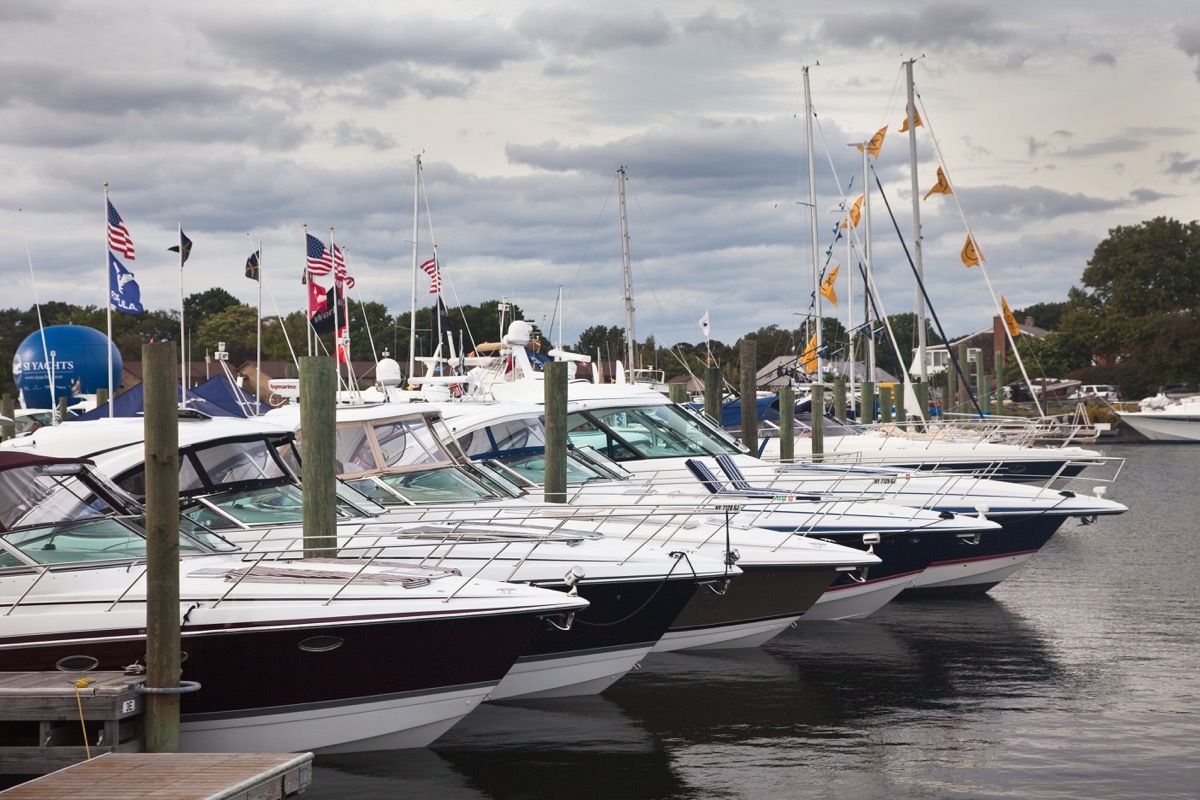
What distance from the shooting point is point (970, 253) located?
117 feet

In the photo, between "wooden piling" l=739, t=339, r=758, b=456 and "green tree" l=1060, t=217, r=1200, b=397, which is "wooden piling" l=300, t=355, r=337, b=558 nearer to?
"wooden piling" l=739, t=339, r=758, b=456

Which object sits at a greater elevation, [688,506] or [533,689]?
[688,506]

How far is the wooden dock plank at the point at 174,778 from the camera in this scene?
742cm

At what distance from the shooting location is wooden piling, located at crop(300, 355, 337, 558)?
11625mm

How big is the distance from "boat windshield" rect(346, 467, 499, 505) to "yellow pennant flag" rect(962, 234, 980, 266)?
23474 mm

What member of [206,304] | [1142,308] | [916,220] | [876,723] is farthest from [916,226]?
[206,304]

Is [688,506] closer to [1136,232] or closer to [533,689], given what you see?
[533,689]

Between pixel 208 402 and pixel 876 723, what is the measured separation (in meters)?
10.5

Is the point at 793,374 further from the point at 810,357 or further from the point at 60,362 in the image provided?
the point at 60,362

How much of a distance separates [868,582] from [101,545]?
9.29 meters

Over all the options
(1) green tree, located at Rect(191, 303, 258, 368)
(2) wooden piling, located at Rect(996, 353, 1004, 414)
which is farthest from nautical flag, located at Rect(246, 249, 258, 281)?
(1) green tree, located at Rect(191, 303, 258, 368)

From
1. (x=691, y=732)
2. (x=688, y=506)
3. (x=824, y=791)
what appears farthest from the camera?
(x=688, y=506)

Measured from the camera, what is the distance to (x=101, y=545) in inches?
396

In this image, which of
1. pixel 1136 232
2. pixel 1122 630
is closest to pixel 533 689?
pixel 1122 630
